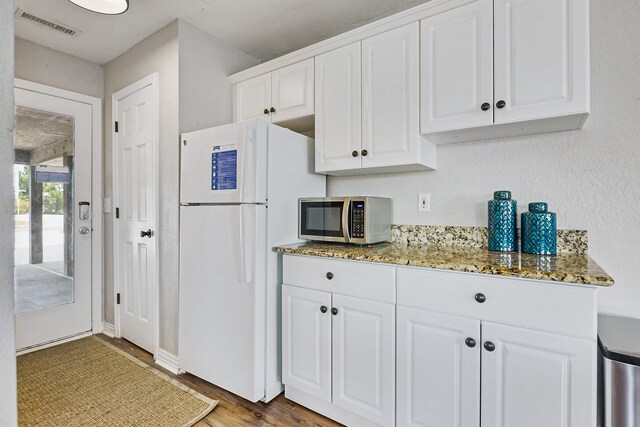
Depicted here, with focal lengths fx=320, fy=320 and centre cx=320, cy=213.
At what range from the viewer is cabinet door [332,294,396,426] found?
5.12 feet

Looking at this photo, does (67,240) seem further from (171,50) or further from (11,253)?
(11,253)

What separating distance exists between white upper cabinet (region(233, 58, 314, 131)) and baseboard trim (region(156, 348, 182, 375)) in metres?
1.88

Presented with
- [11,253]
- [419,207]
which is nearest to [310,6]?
[419,207]

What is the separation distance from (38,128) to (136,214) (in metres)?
1.09

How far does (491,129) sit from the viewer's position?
1725 mm

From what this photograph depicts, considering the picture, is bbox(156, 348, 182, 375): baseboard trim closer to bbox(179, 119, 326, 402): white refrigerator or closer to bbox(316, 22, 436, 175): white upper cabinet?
bbox(179, 119, 326, 402): white refrigerator

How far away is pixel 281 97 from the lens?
7.70 ft

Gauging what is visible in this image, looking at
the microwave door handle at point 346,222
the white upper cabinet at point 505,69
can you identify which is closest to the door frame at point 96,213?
the microwave door handle at point 346,222

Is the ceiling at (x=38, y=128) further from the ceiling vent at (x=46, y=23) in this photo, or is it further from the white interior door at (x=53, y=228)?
the ceiling vent at (x=46, y=23)

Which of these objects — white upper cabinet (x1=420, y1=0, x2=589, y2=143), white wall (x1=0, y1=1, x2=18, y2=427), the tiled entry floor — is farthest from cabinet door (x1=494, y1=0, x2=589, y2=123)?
the tiled entry floor

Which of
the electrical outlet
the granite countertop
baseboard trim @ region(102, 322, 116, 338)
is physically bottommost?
baseboard trim @ region(102, 322, 116, 338)

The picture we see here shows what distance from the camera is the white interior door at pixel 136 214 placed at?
2523 millimetres

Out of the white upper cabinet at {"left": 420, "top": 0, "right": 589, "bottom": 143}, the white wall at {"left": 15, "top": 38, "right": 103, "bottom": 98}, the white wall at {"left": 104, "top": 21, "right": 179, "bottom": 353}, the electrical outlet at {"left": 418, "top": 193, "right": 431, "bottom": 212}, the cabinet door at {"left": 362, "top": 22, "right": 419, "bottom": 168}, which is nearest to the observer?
the white upper cabinet at {"left": 420, "top": 0, "right": 589, "bottom": 143}

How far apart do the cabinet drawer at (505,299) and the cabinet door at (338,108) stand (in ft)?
2.87
